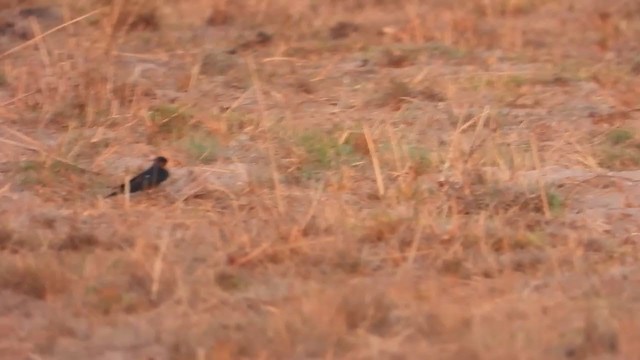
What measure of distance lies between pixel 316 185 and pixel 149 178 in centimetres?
59

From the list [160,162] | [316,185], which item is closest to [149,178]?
[160,162]

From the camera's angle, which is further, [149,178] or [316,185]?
[316,185]

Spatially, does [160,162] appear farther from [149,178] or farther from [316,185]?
[316,185]

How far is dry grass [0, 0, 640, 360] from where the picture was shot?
3.33m

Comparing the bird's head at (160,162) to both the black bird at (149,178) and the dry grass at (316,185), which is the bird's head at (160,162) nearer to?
the black bird at (149,178)

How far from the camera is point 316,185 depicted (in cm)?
480

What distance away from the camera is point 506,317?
3.37 metres

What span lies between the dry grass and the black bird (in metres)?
0.05

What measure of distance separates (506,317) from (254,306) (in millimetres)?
656

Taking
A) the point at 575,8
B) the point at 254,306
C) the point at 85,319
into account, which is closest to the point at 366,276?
the point at 254,306

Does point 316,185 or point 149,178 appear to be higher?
point 149,178

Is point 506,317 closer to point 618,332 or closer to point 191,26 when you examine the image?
point 618,332

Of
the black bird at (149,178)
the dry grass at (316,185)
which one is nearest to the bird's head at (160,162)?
the black bird at (149,178)

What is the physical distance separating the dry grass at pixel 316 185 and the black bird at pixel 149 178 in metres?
0.05
